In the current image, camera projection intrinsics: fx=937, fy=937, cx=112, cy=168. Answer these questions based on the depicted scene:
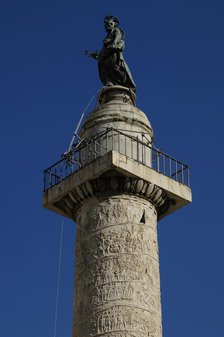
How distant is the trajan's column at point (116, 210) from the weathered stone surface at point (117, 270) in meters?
0.02

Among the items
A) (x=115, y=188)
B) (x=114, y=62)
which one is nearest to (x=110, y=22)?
(x=114, y=62)

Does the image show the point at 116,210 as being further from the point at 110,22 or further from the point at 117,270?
the point at 110,22

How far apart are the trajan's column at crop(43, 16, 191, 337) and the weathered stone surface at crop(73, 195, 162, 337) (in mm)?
19

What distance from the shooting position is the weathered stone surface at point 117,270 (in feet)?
57.9

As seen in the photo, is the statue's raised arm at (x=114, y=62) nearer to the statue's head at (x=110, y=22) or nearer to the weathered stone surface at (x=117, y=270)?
the statue's head at (x=110, y=22)

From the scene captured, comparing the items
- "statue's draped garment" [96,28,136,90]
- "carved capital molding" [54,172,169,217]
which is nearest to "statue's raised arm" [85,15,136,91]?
"statue's draped garment" [96,28,136,90]

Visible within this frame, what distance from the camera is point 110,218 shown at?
1877cm

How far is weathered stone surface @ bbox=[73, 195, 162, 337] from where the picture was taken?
17.7m

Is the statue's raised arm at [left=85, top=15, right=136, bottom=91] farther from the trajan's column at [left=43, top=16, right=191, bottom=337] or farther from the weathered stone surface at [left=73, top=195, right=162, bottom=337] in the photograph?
the weathered stone surface at [left=73, top=195, right=162, bottom=337]

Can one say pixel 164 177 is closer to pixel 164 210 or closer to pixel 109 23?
pixel 164 210

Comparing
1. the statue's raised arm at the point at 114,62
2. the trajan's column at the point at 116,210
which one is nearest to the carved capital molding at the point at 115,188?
the trajan's column at the point at 116,210

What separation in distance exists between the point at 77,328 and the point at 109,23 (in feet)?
25.0

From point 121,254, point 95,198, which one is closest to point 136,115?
point 95,198

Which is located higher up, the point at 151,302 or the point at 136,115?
the point at 136,115
